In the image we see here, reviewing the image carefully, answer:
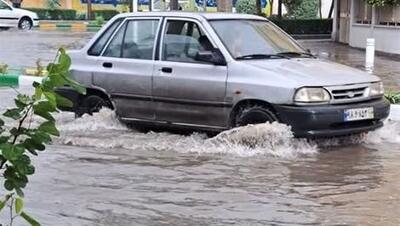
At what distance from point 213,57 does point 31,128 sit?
18.9 ft

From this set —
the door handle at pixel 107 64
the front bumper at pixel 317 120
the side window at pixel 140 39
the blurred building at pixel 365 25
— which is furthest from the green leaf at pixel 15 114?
the blurred building at pixel 365 25

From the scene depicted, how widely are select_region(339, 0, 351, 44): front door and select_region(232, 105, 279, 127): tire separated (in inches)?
831

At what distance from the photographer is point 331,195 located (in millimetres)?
6539

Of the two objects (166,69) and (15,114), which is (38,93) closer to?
(15,114)

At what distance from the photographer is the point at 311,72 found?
8.33 m

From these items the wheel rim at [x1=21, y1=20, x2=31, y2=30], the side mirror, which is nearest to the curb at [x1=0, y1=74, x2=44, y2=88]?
the side mirror

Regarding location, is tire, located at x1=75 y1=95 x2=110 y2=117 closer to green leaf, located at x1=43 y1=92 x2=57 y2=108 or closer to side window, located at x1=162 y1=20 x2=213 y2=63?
side window, located at x1=162 y1=20 x2=213 y2=63

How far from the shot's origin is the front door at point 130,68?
9.23 m

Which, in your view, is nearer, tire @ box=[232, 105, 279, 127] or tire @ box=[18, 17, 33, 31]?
tire @ box=[232, 105, 279, 127]

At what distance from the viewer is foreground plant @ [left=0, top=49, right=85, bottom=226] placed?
2.87 m

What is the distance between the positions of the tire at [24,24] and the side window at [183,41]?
30374 mm

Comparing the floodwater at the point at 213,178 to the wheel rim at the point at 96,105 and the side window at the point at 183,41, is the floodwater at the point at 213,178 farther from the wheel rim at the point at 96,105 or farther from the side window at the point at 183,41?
the side window at the point at 183,41

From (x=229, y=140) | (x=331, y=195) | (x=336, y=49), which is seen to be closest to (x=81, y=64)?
(x=229, y=140)

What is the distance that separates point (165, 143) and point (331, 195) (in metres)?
2.78
